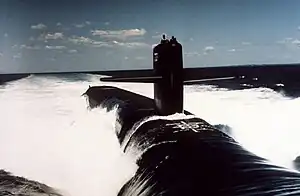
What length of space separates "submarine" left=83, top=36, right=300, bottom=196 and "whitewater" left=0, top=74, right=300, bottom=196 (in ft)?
0.26

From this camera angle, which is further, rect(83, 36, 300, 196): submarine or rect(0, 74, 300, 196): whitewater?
rect(0, 74, 300, 196): whitewater

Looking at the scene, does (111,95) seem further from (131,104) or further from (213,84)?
(213,84)

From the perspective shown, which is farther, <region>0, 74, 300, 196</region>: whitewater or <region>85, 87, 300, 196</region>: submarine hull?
<region>0, 74, 300, 196</region>: whitewater

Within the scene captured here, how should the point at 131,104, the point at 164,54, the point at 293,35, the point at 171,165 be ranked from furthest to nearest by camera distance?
the point at 131,104 → the point at 293,35 → the point at 164,54 → the point at 171,165

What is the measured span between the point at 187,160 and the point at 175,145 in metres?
0.19

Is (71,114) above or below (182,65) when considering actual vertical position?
below

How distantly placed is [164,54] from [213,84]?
13.2 inches

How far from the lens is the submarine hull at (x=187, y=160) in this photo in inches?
64.0

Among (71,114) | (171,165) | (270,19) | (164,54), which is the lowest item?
(171,165)

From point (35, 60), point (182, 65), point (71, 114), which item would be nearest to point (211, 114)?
point (182, 65)

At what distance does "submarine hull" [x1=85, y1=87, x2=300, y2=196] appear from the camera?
5.33ft

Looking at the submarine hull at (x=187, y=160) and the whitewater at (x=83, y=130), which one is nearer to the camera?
the submarine hull at (x=187, y=160)

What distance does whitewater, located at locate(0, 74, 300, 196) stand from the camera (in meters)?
2.29

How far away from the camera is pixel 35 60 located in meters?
2.32
